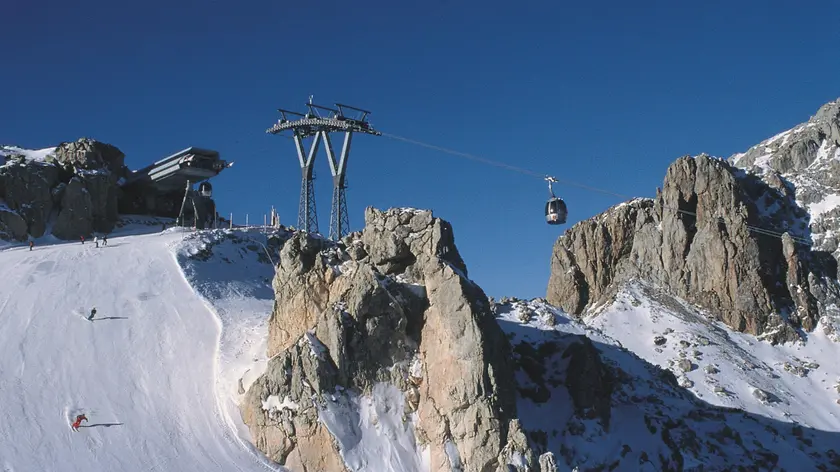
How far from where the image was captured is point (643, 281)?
294ft

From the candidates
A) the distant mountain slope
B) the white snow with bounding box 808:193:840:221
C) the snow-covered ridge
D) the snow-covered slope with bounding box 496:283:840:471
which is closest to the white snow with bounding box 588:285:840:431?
the snow-covered slope with bounding box 496:283:840:471

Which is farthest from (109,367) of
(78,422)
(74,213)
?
(74,213)

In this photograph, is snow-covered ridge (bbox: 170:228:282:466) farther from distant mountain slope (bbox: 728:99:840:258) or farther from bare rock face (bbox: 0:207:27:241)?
distant mountain slope (bbox: 728:99:840:258)

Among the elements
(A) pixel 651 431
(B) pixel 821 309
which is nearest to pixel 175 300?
(A) pixel 651 431

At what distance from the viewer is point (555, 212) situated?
43.7 metres

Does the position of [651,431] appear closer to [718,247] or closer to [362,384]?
[362,384]

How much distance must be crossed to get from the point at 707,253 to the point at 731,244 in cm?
230

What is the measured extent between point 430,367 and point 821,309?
54.3m

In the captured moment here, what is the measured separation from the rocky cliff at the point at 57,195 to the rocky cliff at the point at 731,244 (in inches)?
1832

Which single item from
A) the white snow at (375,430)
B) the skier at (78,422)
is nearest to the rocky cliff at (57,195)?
the skier at (78,422)

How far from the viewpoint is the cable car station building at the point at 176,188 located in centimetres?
7950

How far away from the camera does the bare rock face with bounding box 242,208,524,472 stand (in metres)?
42.1

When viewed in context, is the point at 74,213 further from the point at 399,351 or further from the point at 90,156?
the point at 399,351

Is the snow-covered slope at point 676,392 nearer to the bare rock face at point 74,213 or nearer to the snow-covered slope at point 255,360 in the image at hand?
the snow-covered slope at point 255,360
